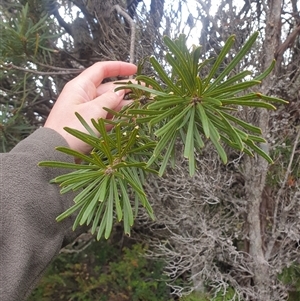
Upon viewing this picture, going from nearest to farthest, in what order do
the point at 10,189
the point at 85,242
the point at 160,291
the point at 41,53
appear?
the point at 10,189
the point at 41,53
the point at 160,291
the point at 85,242

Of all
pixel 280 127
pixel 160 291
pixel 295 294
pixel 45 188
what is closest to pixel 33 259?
pixel 45 188

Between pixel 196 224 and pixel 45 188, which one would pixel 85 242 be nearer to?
pixel 196 224

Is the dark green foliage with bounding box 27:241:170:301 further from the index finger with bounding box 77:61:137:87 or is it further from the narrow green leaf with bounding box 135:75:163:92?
the narrow green leaf with bounding box 135:75:163:92

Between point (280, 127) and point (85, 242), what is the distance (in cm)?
130

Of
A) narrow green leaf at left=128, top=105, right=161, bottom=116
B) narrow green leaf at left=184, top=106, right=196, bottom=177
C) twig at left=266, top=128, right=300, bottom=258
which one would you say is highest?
narrow green leaf at left=128, top=105, right=161, bottom=116

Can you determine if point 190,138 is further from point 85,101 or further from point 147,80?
point 85,101

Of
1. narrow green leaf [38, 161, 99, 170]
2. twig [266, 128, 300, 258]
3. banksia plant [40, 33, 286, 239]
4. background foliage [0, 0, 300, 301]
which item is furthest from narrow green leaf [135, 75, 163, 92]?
twig [266, 128, 300, 258]

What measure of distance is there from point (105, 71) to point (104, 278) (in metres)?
1.41

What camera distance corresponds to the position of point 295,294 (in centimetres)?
140

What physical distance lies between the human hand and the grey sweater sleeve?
4 cm

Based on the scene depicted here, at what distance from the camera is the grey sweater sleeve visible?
476 millimetres

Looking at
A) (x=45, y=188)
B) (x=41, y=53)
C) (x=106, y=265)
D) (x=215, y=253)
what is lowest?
(x=106, y=265)

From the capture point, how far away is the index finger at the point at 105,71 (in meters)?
0.65

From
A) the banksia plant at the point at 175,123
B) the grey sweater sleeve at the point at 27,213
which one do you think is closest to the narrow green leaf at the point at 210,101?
the banksia plant at the point at 175,123
